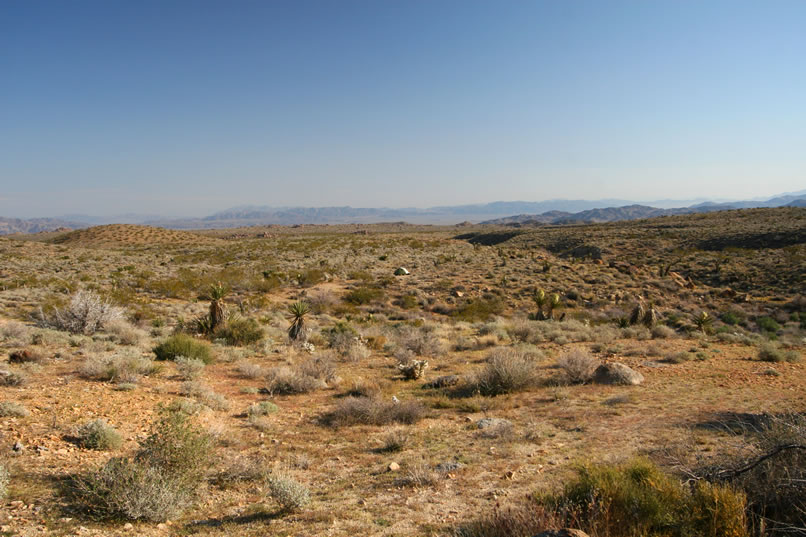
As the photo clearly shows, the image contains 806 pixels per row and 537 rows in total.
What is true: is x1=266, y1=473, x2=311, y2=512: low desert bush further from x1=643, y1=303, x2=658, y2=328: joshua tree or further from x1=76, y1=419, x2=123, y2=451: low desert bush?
x1=643, y1=303, x2=658, y2=328: joshua tree

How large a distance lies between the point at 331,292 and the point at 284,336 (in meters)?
8.75

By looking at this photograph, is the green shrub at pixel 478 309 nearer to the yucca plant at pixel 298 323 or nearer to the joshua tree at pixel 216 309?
the yucca plant at pixel 298 323

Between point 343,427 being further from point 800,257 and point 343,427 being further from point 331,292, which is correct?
point 800,257

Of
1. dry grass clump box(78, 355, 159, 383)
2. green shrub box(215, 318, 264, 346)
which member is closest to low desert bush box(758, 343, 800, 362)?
green shrub box(215, 318, 264, 346)

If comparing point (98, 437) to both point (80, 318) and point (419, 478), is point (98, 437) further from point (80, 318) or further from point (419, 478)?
point (80, 318)

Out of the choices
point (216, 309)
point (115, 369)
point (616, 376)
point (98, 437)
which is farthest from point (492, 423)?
point (216, 309)

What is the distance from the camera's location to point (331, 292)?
23.0 metres

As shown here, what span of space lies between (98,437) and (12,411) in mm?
1760

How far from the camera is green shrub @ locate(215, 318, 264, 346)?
13125mm

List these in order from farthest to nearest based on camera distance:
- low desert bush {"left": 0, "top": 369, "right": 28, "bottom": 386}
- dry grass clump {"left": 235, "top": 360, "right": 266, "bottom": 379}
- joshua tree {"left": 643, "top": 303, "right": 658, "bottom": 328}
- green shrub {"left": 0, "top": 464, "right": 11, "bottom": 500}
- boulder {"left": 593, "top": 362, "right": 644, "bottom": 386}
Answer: joshua tree {"left": 643, "top": 303, "right": 658, "bottom": 328} → dry grass clump {"left": 235, "top": 360, "right": 266, "bottom": 379} → boulder {"left": 593, "top": 362, "right": 644, "bottom": 386} → low desert bush {"left": 0, "top": 369, "right": 28, "bottom": 386} → green shrub {"left": 0, "top": 464, "right": 11, "bottom": 500}

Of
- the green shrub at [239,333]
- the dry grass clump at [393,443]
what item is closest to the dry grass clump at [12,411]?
the dry grass clump at [393,443]

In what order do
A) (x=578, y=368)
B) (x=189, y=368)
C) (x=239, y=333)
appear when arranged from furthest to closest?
(x=239, y=333)
(x=578, y=368)
(x=189, y=368)

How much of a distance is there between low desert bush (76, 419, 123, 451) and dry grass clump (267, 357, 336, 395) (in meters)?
3.39

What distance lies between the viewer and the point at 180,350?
10.5 meters
